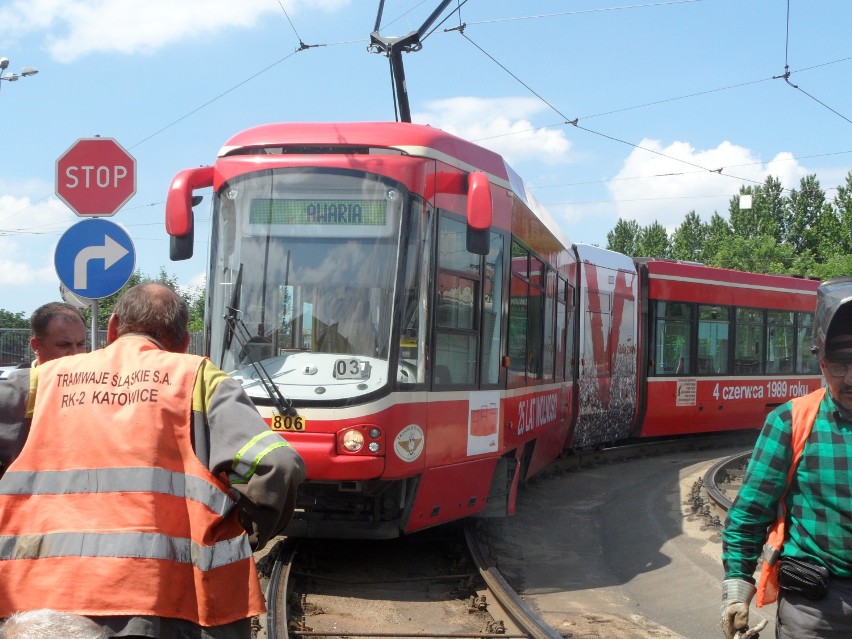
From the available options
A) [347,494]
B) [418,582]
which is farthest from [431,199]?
[418,582]

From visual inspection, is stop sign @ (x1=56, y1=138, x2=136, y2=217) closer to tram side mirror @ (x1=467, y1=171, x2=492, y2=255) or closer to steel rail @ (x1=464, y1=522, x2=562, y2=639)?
tram side mirror @ (x1=467, y1=171, x2=492, y2=255)

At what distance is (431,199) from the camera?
8.04 meters

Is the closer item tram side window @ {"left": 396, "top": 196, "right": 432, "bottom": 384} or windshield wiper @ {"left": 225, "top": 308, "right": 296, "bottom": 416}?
windshield wiper @ {"left": 225, "top": 308, "right": 296, "bottom": 416}

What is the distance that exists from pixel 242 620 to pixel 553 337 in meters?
9.36

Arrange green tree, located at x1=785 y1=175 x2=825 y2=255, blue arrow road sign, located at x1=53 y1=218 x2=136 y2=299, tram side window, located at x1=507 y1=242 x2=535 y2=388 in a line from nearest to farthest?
blue arrow road sign, located at x1=53 y1=218 x2=136 y2=299
tram side window, located at x1=507 y1=242 x2=535 y2=388
green tree, located at x1=785 y1=175 x2=825 y2=255

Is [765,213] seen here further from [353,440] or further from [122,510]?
[122,510]

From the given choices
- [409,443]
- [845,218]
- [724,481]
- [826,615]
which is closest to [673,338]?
[724,481]

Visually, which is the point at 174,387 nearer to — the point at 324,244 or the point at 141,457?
the point at 141,457

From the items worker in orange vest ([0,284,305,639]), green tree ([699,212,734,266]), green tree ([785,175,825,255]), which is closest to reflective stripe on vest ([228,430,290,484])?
worker in orange vest ([0,284,305,639])

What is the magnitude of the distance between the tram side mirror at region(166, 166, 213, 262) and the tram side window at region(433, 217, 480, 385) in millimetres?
1777

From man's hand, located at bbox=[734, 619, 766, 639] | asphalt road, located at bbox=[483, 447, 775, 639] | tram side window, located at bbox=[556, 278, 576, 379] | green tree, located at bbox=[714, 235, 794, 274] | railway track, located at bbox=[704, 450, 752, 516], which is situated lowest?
asphalt road, located at bbox=[483, 447, 775, 639]

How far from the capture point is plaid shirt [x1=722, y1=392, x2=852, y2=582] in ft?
11.5

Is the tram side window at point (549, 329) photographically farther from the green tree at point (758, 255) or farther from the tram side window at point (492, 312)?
the green tree at point (758, 255)

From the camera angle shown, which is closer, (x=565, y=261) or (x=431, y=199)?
(x=431, y=199)
